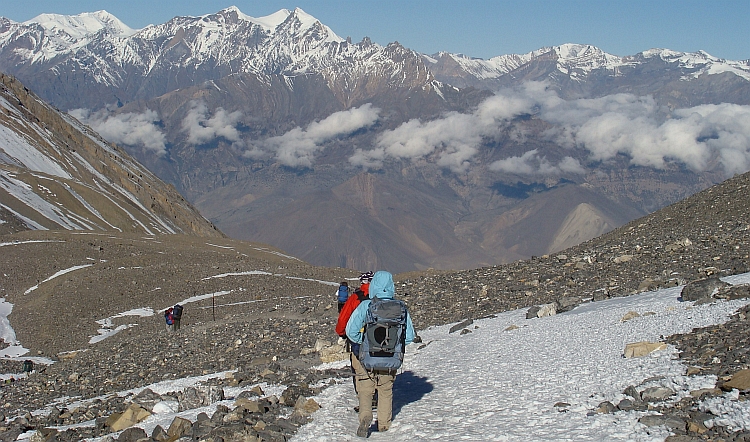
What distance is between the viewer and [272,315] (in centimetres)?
2816

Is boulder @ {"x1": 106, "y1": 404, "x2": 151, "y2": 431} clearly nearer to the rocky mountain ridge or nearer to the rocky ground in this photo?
the rocky ground

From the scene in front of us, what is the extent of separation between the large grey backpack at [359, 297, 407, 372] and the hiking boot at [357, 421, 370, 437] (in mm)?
823

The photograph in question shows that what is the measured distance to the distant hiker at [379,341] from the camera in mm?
10984

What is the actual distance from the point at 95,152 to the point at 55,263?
13277cm

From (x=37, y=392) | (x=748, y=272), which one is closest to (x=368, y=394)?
(x=748, y=272)

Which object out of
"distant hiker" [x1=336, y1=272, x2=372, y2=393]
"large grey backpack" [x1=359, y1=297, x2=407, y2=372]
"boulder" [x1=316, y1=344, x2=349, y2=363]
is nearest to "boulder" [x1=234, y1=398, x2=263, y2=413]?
"distant hiker" [x1=336, y1=272, x2=372, y2=393]

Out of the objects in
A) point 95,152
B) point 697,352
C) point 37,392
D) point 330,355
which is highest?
point 95,152

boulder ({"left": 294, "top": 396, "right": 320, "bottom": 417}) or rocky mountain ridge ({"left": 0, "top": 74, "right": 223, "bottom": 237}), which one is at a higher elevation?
rocky mountain ridge ({"left": 0, "top": 74, "right": 223, "bottom": 237})

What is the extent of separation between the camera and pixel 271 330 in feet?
79.5

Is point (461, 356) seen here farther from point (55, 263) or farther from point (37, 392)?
point (55, 263)

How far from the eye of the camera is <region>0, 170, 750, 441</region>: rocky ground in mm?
12031

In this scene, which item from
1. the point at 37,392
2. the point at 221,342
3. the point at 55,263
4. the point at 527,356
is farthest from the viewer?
the point at 55,263

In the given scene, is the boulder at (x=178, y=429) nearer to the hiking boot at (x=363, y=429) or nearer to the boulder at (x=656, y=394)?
the hiking boot at (x=363, y=429)

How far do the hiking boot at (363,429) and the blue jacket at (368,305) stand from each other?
4.06 feet
